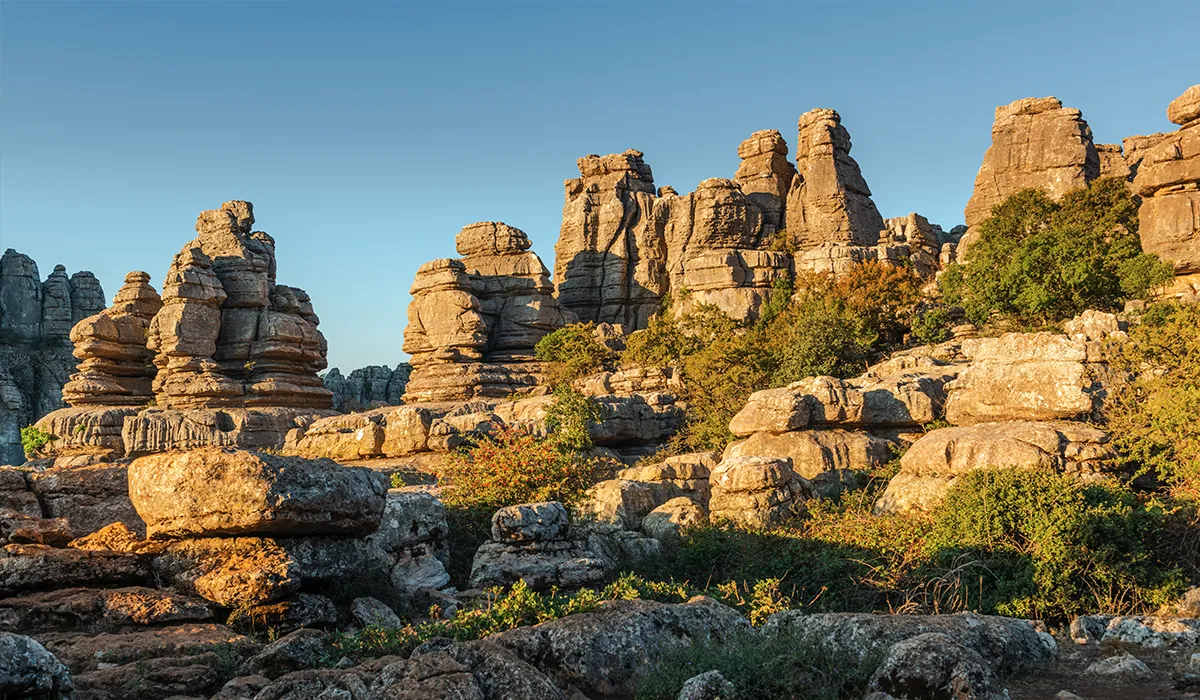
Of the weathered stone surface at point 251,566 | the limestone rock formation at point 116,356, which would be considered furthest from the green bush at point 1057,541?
the limestone rock formation at point 116,356

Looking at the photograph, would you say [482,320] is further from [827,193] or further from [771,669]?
[771,669]

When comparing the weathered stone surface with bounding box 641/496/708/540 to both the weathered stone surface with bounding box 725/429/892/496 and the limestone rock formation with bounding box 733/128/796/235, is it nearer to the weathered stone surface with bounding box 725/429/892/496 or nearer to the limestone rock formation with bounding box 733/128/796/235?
the weathered stone surface with bounding box 725/429/892/496

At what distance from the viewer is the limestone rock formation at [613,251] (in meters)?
47.4

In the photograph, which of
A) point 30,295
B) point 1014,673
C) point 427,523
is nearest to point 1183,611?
point 1014,673

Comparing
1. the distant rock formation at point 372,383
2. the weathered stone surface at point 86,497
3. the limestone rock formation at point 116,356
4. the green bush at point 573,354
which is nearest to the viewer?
the weathered stone surface at point 86,497

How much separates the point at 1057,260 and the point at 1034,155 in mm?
13468

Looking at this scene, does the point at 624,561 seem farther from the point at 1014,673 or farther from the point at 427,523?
the point at 1014,673

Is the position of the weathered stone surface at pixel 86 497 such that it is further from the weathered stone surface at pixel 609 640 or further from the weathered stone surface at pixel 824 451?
the weathered stone surface at pixel 824 451

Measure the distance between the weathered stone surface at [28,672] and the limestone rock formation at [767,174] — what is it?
43274 mm

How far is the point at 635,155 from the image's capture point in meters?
51.1

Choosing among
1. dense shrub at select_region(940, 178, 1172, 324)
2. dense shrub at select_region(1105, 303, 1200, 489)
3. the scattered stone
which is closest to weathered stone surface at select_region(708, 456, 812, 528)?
dense shrub at select_region(1105, 303, 1200, 489)

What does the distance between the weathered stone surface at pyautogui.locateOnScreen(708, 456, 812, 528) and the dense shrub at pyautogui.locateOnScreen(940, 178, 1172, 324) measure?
1802cm

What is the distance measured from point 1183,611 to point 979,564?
2246 mm

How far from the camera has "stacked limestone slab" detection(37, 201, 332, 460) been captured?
32344 mm
